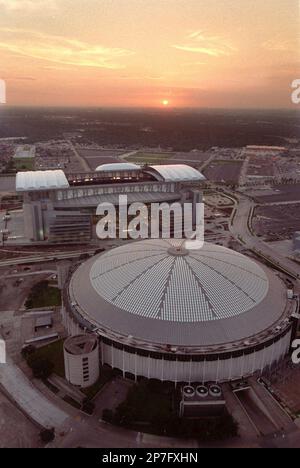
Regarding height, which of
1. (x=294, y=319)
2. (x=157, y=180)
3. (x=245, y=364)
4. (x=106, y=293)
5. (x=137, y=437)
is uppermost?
(x=157, y=180)

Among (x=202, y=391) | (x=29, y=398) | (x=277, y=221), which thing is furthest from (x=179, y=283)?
(x=277, y=221)

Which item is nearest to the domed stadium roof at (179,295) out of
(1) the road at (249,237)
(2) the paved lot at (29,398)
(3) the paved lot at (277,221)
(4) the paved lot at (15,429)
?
(2) the paved lot at (29,398)

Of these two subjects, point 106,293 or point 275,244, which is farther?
point 275,244

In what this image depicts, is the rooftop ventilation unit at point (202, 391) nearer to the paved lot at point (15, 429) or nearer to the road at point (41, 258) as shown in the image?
the paved lot at point (15, 429)

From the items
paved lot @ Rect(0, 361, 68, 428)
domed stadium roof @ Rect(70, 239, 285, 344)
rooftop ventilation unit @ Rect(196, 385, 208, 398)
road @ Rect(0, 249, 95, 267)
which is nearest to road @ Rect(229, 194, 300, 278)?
domed stadium roof @ Rect(70, 239, 285, 344)

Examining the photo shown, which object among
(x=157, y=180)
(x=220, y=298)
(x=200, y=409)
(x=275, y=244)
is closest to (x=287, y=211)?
(x=275, y=244)

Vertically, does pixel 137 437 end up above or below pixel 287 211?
below

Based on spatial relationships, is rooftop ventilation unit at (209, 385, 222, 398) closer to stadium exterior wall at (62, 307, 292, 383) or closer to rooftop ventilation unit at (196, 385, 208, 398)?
rooftop ventilation unit at (196, 385, 208, 398)
